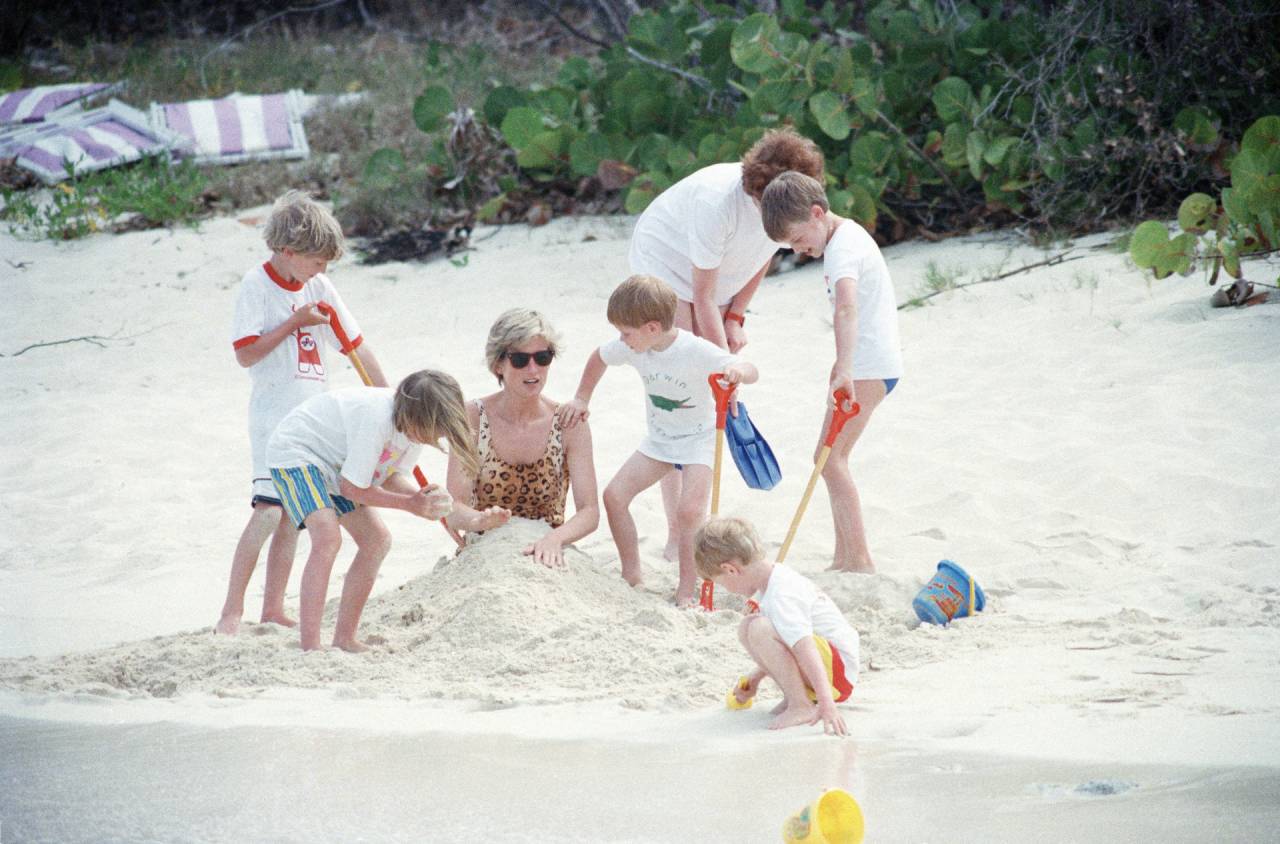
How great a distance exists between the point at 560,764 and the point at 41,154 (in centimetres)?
814

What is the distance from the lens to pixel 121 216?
375 inches

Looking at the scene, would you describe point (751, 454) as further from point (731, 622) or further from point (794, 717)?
point (794, 717)

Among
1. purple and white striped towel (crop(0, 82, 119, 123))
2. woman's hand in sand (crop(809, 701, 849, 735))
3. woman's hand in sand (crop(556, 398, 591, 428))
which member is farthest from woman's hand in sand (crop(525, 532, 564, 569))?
purple and white striped towel (crop(0, 82, 119, 123))

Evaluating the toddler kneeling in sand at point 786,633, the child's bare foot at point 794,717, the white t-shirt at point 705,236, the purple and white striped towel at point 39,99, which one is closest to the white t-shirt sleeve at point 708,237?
the white t-shirt at point 705,236

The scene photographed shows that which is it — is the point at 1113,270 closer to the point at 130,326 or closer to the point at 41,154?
the point at 130,326

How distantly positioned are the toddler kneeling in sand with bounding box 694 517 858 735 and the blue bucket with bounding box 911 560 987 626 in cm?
68

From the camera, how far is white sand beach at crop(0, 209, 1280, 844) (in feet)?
9.88

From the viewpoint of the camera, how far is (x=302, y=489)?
406 cm

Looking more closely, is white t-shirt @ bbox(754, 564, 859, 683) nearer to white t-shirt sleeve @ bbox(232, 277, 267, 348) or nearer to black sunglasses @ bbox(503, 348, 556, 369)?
black sunglasses @ bbox(503, 348, 556, 369)

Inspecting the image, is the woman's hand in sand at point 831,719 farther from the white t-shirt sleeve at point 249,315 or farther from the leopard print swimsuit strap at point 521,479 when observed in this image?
the white t-shirt sleeve at point 249,315

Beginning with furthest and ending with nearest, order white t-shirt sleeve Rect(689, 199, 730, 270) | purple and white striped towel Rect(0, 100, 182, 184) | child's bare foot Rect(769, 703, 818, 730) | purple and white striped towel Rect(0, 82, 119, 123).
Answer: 1. purple and white striped towel Rect(0, 82, 119, 123)
2. purple and white striped towel Rect(0, 100, 182, 184)
3. white t-shirt sleeve Rect(689, 199, 730, 270)
4. child's bare foot Rect(769, 703, 818, 730)

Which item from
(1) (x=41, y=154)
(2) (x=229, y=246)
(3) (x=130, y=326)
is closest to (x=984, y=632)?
(3) (x=130, y=326)

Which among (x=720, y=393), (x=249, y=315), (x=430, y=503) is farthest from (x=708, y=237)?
(x=249, y=315)

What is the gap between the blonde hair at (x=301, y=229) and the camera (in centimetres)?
435
